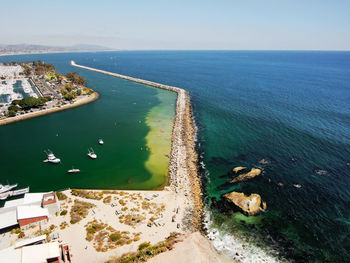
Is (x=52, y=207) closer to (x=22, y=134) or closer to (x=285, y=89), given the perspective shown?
(x=22, y=134)

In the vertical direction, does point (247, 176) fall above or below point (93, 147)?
above

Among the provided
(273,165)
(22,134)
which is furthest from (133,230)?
(22,134)

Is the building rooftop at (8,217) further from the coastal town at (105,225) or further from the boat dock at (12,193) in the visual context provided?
the boat dock at (12,193)

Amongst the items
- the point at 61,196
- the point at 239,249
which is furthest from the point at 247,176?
the point at 61,196

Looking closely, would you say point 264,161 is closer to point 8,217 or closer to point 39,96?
point 8,217

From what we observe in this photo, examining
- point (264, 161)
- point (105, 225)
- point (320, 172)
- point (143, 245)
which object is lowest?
point (143, 245)

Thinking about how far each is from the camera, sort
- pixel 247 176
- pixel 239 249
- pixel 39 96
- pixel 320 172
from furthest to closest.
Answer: pixel 39 96 < pixel 320 172 < pixel 247 176 < pixel 239 249

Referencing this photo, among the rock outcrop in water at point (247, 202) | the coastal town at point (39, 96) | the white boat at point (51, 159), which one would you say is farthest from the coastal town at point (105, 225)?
the coastal town at point (39, 96)
